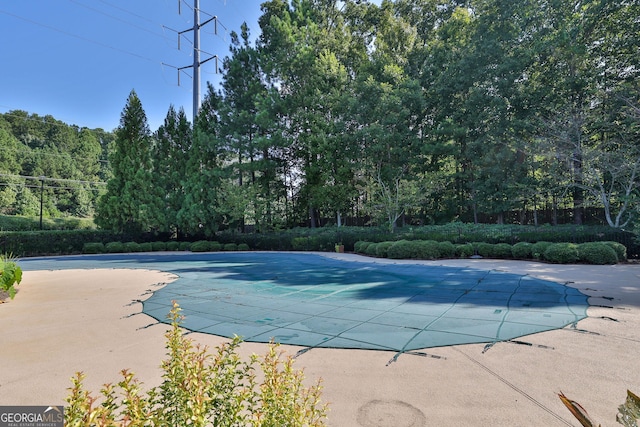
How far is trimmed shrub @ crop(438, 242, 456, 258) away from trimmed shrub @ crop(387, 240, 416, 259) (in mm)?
1053

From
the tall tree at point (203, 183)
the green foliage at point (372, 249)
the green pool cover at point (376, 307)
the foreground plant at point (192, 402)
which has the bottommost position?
the green pool cover at point (376, 307)

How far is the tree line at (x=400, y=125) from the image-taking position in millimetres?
15531

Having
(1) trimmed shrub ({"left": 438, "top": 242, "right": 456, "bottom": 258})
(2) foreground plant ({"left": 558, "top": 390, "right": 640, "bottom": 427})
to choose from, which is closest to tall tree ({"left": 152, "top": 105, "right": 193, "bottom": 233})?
(1) trimmed shrub ({"left": 438, "top": 242, "right": 456, "bottom": 258})

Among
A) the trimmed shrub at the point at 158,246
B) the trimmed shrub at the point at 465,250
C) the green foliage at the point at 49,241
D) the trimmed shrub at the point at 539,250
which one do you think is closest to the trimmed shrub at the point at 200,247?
the trimmed shrub at the point at 158,246

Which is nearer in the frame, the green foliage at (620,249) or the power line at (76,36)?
the green foliage at (620,249)

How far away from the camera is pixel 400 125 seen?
2038 cm

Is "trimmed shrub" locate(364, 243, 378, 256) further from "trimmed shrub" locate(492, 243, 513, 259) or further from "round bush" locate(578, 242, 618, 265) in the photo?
"round bush" locate(578, 242, 618, 265)

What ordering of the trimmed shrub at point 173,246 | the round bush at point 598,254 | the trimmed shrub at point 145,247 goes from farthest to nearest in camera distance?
1. the trimmed shrub at point 173,246
2. the trimmed shrub at point 145,247
3. the round bush at point 598,254

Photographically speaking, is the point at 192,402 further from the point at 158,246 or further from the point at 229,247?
the point at 158,246

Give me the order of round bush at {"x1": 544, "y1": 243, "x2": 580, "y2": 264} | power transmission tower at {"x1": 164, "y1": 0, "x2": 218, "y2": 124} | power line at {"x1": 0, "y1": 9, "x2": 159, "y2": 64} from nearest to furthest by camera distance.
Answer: round bush at {"x1": 544, "y1": 243, "x2": 580, "y2": 264} → power line at {"x1": 0, "y1": 9, "x2": 159, "y2": 64} → power transmission tower at {"x1": 164, "y1": 0, "x2": 218, "y2": 124}

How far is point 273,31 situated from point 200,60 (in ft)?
21.5

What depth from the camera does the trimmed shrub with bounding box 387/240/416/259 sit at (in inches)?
515

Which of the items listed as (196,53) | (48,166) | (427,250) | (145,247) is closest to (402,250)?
(427,250)

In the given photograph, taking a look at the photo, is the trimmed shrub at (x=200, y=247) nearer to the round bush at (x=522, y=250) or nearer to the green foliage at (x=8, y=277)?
the green foliage at (x=8, y=277)
